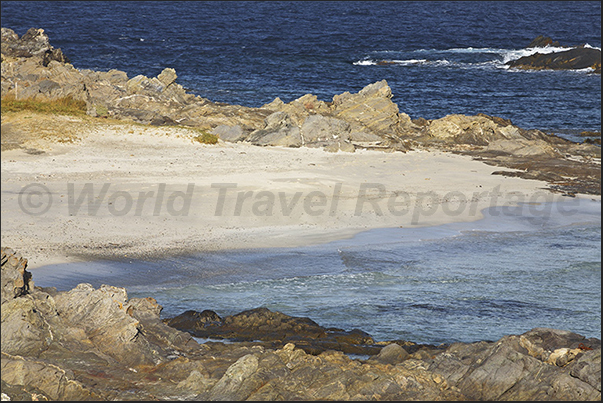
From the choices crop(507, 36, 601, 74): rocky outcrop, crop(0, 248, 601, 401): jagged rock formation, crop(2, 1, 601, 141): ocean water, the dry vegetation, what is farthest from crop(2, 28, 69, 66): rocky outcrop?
crop(507, 36, 601, 74): rocky outcrop

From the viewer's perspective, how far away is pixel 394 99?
121 feet

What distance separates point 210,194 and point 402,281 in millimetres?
5831

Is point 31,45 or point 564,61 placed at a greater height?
point 564,61

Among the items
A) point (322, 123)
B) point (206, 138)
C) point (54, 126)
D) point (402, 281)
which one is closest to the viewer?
point (402, 281)

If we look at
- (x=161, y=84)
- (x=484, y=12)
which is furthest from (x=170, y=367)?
(x=484, y=12)

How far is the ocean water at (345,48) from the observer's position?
37.1m

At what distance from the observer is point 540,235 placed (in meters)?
16.2

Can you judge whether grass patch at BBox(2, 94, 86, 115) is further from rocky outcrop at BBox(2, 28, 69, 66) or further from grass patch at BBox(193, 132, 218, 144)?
rocky outcrop at BBox(2, 28, 69, 66)

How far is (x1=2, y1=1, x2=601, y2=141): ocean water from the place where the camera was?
3706cm

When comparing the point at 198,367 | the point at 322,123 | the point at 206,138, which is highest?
the point at 322,123

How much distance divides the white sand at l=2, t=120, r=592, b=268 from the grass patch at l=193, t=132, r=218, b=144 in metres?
0.27

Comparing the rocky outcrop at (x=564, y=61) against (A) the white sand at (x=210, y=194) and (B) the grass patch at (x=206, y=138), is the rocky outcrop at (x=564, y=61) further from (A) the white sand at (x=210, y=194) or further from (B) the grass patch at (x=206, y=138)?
(B) the grass patch at (x=206, y=138)

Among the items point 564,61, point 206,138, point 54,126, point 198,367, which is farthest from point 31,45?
point 564,61

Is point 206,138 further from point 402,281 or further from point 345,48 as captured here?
point 345,48
